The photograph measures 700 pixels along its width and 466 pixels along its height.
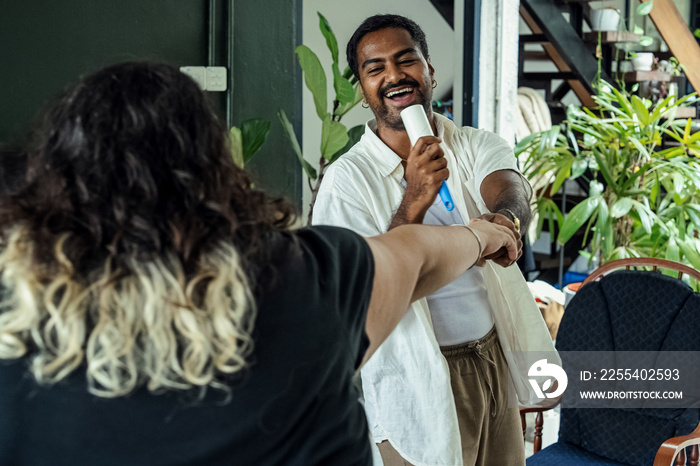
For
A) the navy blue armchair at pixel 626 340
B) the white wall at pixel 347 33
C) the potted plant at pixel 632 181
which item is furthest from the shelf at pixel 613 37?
the navy blue armchair at pixel 626 340

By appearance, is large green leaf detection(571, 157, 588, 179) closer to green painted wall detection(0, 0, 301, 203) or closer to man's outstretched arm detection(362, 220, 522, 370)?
green painted wall detection(0, 0, 301, 203)

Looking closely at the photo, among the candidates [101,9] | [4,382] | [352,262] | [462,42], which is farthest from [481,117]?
[4,382]

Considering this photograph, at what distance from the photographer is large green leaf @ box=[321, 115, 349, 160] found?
8.23ft

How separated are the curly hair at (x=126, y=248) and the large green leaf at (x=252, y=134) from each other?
1757 mm

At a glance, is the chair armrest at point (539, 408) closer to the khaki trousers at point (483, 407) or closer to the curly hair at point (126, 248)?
the khaki trousers at point (483, 407)

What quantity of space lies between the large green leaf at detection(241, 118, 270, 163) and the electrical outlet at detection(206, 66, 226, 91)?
436 millimetres

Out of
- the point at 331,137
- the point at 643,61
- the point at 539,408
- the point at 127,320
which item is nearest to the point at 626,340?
the point at 539,408

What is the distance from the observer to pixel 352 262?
82 centimetres

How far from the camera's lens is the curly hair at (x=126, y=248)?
2.18 ft

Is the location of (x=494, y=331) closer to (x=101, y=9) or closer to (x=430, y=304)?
(x=430, y=304)

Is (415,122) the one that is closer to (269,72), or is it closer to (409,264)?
(409,264)

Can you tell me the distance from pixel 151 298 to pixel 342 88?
1.94 m

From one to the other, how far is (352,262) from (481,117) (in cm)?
310

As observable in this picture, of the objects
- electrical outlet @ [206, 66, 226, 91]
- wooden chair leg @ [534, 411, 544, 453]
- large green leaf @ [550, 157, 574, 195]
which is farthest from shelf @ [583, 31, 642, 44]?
wooden chair leg @ [534, 411, 544, 453]
